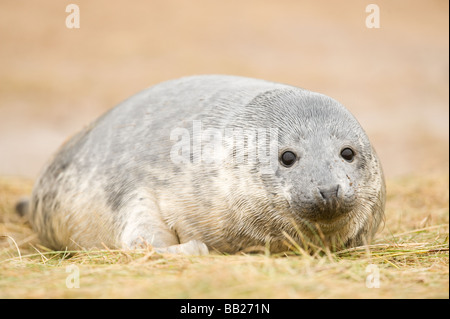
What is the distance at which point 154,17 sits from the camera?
36.3 ft

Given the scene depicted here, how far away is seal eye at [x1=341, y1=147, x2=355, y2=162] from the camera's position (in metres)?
2.84

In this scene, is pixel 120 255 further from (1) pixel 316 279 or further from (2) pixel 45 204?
(2) pixel 45 204

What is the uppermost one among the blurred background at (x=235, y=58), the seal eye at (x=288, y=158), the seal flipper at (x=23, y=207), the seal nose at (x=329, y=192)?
the blurred background at (x=235, y=58)

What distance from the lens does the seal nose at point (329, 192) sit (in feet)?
8.57

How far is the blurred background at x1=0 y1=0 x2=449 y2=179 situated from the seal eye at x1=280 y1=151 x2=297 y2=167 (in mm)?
6209

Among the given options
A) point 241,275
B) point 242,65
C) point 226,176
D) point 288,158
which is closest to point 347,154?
point 288,158

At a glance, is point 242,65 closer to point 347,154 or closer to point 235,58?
point 235,58

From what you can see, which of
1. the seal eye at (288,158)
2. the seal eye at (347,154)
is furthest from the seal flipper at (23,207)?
the seal eye at (347,154)

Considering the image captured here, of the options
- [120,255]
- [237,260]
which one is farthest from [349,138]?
[120,255]

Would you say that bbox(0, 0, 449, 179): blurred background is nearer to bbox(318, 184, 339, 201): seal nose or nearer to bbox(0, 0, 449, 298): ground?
bbox(0, 0, 449, 298): ground

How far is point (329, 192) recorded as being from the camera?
261 centimetres

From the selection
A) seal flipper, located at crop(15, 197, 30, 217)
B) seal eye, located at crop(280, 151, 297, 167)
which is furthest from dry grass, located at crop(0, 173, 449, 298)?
seal flipper, located at crop(15, 197, 30, 217)

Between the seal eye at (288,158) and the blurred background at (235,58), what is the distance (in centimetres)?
621

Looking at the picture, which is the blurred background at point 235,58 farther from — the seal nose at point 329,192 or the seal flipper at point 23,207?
the seal nose at point 329,192
